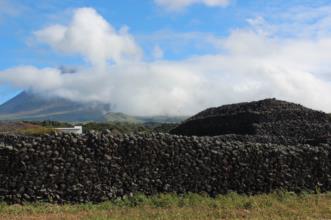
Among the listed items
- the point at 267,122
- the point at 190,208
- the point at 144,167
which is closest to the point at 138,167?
the point at 144,167

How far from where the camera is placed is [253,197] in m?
14.6

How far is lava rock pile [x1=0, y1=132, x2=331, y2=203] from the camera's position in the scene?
1382 cm

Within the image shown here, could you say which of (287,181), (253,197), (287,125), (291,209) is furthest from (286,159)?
(287,125)

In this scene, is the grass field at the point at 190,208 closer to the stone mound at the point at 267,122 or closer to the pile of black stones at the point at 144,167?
the pile of black stones at the point at 144,167

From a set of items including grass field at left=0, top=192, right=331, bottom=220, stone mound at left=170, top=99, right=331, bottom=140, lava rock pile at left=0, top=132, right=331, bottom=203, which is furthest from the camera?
stone mound at left=170, top=99, right=331, bottom=140

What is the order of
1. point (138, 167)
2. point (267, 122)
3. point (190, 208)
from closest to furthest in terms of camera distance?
1. point (190, 208)
2. point (138, 167)
3. point (267, 122)

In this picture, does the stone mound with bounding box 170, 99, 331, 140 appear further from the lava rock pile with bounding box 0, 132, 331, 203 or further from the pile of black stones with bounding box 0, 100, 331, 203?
the lava rock pile with bounding box 0, 132, 331, 203

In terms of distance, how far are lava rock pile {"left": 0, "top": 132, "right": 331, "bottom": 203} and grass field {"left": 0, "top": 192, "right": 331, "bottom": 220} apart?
0.42 m

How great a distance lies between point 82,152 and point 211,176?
3383mm

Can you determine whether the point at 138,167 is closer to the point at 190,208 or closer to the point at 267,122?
the point at 190,208

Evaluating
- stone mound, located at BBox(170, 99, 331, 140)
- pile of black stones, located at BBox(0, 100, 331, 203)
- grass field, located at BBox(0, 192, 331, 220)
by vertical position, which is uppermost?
stone mound, located at BBox(170, 99, 331, 140)

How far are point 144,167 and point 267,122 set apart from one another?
47.8ft

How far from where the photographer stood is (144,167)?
14.6 metres

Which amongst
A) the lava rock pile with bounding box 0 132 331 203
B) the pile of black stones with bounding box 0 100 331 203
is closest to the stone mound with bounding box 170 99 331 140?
the pile of black stones with bounding box 0 100 331 203
